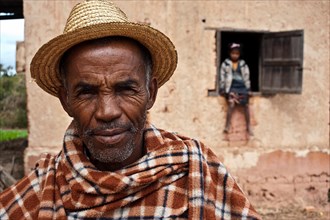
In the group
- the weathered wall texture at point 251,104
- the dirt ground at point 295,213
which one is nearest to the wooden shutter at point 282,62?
the weathered wall texture at point 251,104

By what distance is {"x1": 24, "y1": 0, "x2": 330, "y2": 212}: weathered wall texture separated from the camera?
6.01 m

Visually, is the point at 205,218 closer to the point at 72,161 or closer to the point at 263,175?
the point at 72,161

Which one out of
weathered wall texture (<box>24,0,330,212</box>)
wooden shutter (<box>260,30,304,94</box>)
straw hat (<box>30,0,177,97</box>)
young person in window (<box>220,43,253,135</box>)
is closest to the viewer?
straw hat (<box>30,0,177,97</box>)

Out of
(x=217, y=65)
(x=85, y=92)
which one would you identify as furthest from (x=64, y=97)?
(x=217, y=65)

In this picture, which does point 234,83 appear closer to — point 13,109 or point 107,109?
point 107,109

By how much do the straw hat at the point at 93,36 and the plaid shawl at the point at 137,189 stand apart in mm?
280

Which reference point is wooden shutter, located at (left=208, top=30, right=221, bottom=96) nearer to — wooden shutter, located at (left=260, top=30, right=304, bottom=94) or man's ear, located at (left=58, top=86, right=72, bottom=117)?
wooden shutter, located at (left=260, top=30, right=304, bottom=94)

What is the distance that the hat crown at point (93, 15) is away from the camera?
62.2 inches

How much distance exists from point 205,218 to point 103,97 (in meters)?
0.63

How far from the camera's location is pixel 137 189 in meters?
1.62

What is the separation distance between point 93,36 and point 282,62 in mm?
5178

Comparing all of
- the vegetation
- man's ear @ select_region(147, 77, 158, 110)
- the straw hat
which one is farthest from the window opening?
the vegetation

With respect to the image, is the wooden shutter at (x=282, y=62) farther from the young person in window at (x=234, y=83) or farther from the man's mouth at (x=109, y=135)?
the man's mouth at (x=109, y=135)

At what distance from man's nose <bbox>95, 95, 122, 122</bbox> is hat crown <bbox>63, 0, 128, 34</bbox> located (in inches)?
11.2
